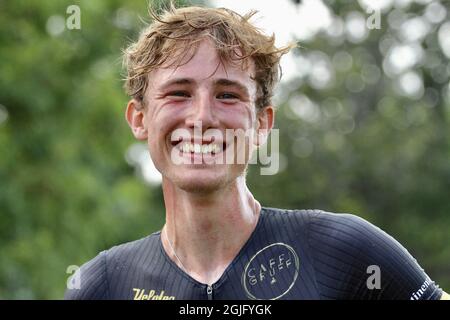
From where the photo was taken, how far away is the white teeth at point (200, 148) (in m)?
4.30

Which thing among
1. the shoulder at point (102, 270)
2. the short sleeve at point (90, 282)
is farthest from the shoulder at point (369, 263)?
the short sleeve at point (90, 282)

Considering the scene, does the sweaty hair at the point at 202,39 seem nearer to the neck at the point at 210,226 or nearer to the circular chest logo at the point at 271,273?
the neck at the point at 210,226

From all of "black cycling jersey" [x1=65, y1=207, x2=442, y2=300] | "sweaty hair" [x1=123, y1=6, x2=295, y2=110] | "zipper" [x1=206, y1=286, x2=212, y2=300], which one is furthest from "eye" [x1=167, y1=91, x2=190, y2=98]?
"zipper" [x1=206, y1=286, x2=212, y2=300]

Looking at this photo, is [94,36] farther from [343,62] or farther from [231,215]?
[343,62]

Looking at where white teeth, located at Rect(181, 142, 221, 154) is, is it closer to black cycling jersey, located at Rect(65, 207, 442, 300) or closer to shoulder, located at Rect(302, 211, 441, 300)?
black cycling jersey, located at Rect(65, 207, 442, 300)

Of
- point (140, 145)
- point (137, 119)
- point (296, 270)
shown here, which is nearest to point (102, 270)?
point (137, 119)

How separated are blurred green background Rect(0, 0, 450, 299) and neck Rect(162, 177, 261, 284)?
124 cm

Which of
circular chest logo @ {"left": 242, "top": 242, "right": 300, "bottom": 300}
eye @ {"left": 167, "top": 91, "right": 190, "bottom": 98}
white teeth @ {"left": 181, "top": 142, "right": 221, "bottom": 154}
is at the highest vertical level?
eye @ {"left": 167, "top": 91, "right": 190, "bottom": 98}

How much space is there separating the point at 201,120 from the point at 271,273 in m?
0.74

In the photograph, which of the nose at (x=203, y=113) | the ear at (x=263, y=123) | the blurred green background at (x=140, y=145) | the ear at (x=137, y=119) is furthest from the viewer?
the blurred green background at (x=140, y=145)

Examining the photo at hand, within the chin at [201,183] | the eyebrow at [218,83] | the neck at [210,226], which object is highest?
the eyebrow at [218,83]

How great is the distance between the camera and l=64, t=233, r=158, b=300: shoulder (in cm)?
468

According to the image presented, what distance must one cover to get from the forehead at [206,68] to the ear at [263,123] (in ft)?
0.60

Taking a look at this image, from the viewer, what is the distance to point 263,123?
15.4ft
